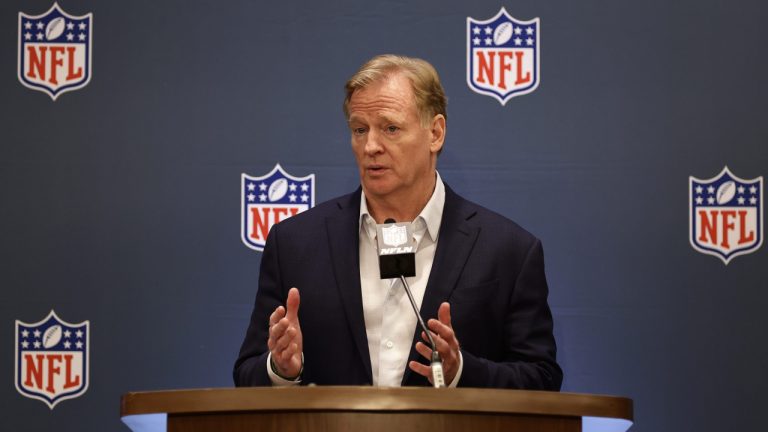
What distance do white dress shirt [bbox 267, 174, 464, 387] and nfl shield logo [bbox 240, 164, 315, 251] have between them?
42 cm

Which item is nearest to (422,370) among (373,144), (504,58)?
(373,144)

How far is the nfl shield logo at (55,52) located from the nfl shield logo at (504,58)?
139cm

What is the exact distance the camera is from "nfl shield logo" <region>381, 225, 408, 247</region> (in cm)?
248

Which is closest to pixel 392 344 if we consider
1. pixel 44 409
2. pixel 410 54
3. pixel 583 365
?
pixel 583 365

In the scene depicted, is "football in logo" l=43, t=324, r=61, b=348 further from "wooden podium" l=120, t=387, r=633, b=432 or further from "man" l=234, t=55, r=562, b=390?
"wooden podium" l=120, t=387, r=633, b=432

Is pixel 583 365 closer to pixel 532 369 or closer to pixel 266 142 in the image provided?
pixel 532 369

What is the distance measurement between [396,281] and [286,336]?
0.70m

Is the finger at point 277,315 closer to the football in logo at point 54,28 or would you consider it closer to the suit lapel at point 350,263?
the suit lapel at point 350,263

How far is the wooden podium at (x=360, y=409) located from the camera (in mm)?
1960

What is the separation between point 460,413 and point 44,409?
2.06 m

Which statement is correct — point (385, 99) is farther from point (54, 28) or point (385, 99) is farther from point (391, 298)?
point (54, 28)

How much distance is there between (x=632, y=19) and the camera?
3.60 meters

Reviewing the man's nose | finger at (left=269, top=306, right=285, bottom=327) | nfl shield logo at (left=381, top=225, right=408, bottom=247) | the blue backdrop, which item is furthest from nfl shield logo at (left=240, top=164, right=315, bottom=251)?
finger at (left=269, top=306, right=285, bottom=327)

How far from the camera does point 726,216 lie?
3514 mm
